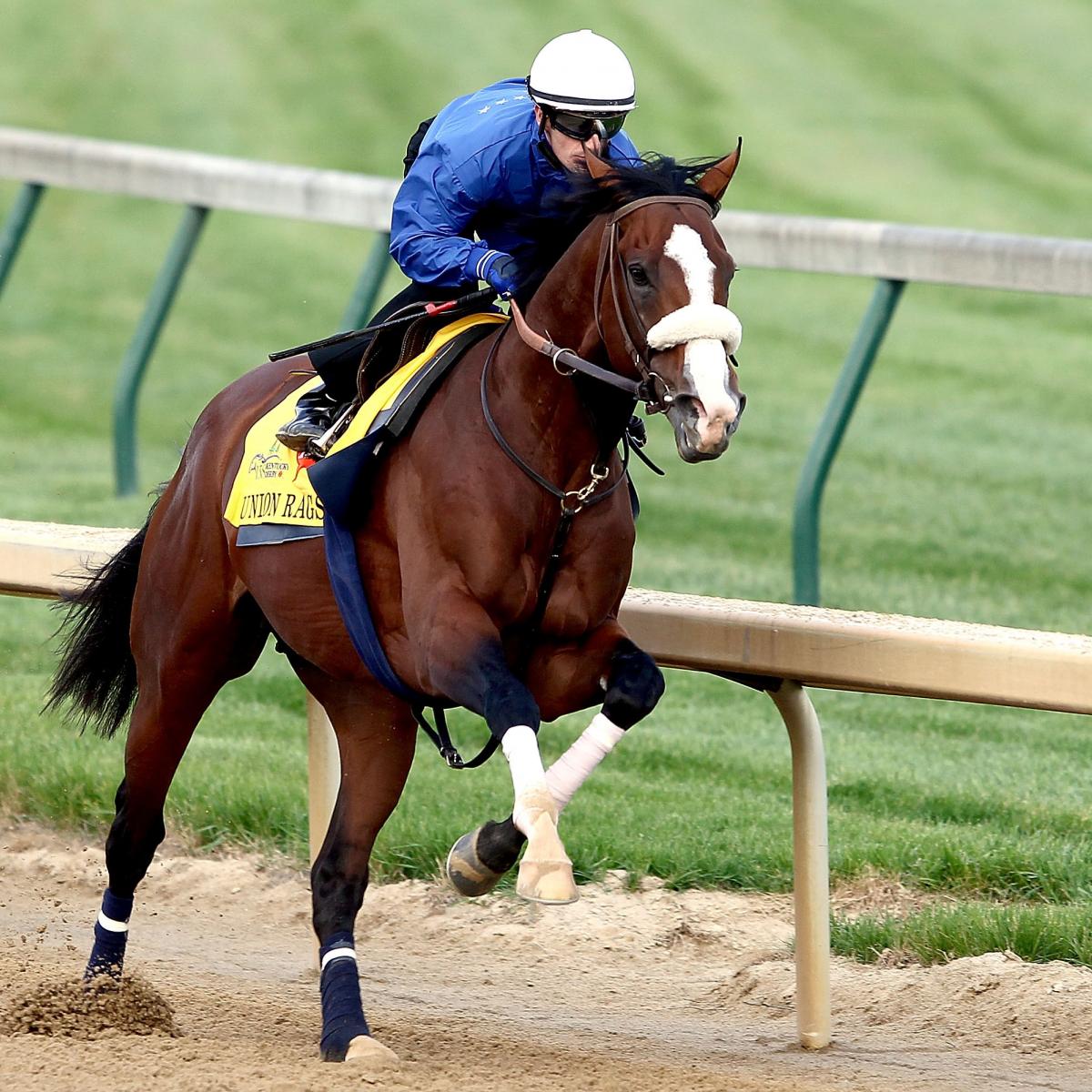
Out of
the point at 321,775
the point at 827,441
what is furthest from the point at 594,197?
the point at 827,441

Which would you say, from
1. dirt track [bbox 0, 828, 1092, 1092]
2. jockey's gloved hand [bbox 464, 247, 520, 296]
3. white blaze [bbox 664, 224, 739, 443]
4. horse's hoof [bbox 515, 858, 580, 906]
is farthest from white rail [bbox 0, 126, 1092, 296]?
horse's hoof [bbox 515, 858, 580, 906]

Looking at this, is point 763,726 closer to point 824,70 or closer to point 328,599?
point 328,599

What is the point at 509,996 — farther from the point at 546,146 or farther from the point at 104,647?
the point at 546,146

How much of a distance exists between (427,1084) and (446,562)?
1.03 metres

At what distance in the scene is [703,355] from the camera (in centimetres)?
375

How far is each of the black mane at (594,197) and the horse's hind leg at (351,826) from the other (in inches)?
40.2

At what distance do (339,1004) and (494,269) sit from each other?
157 cm

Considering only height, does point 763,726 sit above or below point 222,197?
below

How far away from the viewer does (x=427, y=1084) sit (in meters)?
4.01

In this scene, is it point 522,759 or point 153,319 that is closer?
point 522,759

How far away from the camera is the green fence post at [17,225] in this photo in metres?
10.3

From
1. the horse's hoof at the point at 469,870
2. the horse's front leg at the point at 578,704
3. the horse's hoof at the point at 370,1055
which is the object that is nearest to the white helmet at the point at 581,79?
the horse's front leg at the point at 578,704

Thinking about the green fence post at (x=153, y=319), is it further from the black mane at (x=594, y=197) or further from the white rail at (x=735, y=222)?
the black mane at (x=594, y=197)

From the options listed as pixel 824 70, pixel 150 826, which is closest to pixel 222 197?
pixel 150 826
